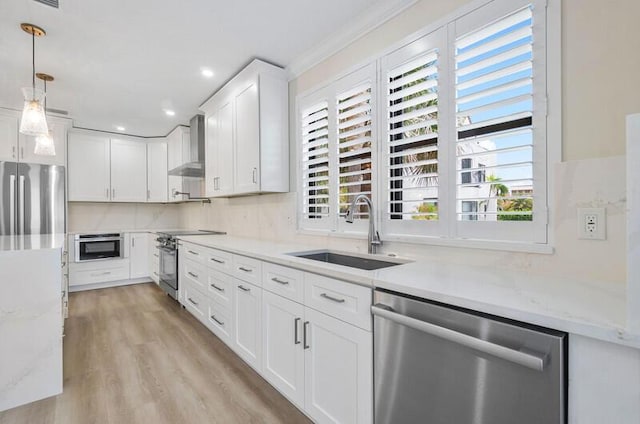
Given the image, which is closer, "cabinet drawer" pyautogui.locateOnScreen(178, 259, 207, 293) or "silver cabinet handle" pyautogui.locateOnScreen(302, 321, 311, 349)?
"silver cabinet handle" pyautogui.locateOnScreen(302, 321, 311, 349)

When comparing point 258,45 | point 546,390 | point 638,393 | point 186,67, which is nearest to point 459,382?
point 546,390

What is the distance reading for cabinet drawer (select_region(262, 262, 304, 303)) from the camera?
1.69 metres

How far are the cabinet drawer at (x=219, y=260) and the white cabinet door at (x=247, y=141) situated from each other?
0.64 m

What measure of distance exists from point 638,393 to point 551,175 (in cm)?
86

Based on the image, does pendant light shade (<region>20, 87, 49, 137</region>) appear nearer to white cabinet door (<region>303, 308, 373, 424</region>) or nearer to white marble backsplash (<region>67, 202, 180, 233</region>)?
white cabinet door (<region>303, 308, 373, 424</region>)

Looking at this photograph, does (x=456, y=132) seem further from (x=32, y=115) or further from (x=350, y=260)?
(x=32, y=115)

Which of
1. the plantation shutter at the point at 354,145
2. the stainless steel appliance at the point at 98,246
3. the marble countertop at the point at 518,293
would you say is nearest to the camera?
the marble countertop at the point at 518,293

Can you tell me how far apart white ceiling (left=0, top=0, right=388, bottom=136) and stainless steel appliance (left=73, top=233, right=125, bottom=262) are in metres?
Result: 1.96

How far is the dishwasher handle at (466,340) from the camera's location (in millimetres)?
825

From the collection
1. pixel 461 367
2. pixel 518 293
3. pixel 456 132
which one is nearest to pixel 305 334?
pixel 461 367

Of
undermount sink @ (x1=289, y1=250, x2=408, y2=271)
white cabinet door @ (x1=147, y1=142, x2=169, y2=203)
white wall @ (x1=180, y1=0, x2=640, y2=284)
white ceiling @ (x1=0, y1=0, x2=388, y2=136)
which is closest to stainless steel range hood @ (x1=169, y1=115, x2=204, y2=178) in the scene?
white ceiling @ (x1=0, y1=0, x2=388, y2=136)

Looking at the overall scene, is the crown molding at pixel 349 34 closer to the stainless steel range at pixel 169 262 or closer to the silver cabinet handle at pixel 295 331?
the silver cabinet handle at pixel 295 331

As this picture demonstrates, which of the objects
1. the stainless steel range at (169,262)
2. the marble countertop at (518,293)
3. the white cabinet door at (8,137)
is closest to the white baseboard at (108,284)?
the stainless steel range at (169,262)

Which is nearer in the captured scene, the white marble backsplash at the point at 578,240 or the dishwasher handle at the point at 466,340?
the dishwasher handle at the point at 466,340
